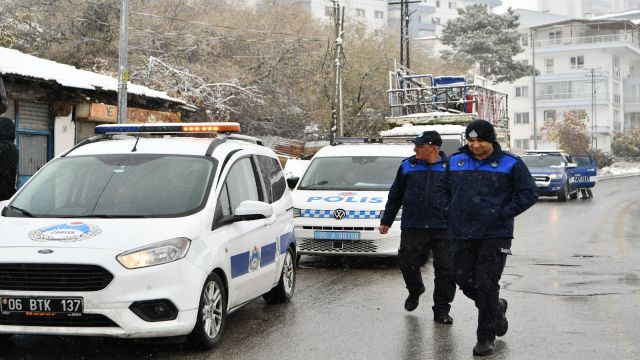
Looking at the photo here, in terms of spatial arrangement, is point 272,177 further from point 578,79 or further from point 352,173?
point 578,79

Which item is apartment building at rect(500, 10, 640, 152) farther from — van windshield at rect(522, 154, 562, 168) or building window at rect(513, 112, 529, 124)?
van windshield at rect(522, 154, 562, 168)

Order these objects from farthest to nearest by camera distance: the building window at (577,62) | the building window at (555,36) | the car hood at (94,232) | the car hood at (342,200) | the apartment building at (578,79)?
the building window at (555,36) → the building window at (577,62) → the apartment building at (578,79) → the car hood at (342,200) → the car hood at (94,232)

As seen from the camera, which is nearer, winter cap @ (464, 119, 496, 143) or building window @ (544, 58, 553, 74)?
winter cap @ (464, 119, 496, 143)

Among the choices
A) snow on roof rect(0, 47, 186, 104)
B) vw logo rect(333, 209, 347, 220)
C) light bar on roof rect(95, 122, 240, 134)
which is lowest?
vw logo rect(333, 209, 347, 220)

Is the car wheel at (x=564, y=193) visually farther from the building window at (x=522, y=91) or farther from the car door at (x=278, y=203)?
the building window at (x=522, y=91)

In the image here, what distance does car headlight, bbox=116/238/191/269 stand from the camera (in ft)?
19.4

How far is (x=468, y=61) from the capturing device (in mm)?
79000

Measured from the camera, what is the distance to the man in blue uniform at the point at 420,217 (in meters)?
8.12

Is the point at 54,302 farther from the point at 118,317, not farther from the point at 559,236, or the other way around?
the point at 559,236

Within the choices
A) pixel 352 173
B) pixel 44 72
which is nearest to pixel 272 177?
pixel 352 173

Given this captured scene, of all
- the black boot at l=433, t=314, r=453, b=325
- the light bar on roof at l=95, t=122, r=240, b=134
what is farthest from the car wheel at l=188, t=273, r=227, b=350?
the black boot at l=433, t=314, r=453, b=325

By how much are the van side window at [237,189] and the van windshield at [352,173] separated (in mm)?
4432

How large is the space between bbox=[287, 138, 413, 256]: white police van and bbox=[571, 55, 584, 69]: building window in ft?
275

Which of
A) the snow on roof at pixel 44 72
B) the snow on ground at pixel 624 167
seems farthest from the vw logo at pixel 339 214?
the snow on ground at pixel 624 167
